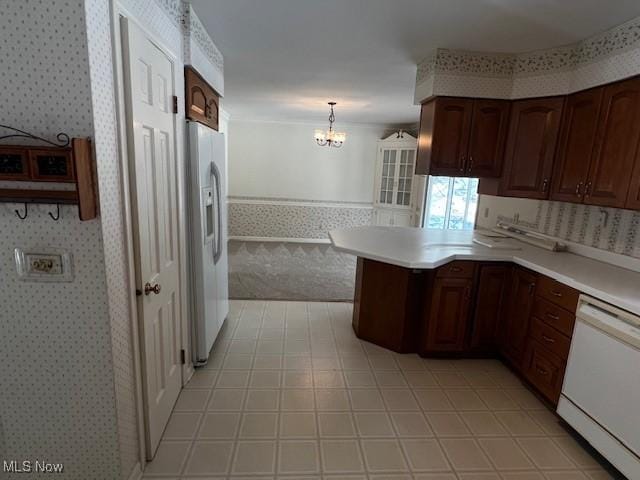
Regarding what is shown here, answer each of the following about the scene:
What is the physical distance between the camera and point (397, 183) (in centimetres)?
656

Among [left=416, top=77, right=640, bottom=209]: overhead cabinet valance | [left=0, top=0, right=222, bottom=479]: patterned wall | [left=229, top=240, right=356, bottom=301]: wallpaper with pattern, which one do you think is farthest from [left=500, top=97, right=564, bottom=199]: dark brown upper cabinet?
[left=0, top=0, right=222, bottom=479]: patterned wall

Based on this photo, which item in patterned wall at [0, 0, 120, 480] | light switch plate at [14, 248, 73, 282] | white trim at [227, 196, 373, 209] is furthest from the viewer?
white trim at [227, 196, 373, 209]

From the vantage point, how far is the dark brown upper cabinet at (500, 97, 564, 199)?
9.00 ft

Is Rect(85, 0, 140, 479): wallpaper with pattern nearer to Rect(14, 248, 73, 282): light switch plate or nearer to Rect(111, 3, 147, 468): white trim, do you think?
Rect(111, 3, 147, 468): white trim

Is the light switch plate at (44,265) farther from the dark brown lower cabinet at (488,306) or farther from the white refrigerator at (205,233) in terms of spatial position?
the dark brown lower cabinet at (488,306)

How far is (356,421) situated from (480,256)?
1530mm

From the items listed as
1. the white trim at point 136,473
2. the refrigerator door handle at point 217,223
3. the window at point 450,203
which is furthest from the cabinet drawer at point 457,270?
the window at point 450,203

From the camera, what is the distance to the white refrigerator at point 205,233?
2.33m

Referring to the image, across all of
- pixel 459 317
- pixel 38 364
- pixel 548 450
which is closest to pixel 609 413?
pixel 548 450

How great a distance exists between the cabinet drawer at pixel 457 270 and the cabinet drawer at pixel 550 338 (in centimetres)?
55

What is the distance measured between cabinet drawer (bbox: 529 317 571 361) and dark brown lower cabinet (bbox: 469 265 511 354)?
1.25 ft

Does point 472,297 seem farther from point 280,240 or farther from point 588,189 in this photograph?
point 280,240

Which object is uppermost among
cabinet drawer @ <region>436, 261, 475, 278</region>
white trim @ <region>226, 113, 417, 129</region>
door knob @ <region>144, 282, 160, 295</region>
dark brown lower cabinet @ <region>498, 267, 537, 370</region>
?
white trim @ <region>226, 113, 417, 129</region>

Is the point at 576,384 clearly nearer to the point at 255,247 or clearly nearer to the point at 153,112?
the point at 153,112
